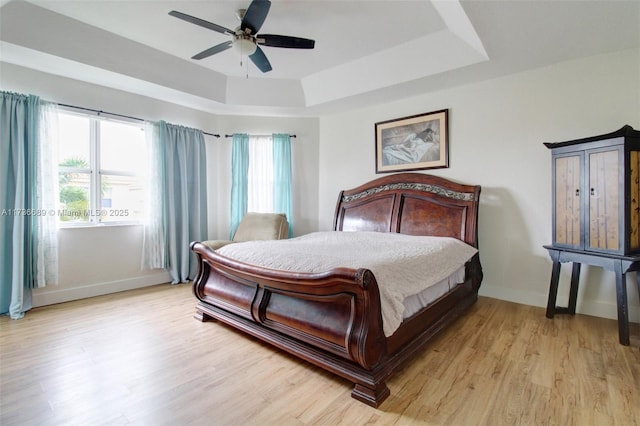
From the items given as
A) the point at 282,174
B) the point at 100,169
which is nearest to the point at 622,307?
the point at 282,174

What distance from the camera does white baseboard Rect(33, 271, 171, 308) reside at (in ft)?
10.3

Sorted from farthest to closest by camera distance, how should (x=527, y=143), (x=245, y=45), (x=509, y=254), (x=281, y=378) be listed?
1. (x=509, y=254)
2. (x=527, y=143)
3. (x=245, y=45)
4. (x=281, y=378)

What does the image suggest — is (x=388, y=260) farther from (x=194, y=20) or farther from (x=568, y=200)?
(x=194, y=20)

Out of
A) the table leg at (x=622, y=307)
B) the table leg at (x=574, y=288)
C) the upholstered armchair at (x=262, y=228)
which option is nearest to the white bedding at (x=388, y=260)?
the table leg at (x=574, y=288)

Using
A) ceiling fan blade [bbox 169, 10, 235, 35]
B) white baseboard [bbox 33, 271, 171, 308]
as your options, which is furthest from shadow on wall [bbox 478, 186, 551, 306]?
white baseboard [bbox 33, 271, 171, 308]

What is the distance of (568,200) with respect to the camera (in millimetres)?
2619

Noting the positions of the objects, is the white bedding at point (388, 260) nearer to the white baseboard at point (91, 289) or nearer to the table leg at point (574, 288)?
the table leg at point (574, 288)

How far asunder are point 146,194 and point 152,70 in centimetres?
155

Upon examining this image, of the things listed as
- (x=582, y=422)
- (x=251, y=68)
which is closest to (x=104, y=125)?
(x=251, y=68)

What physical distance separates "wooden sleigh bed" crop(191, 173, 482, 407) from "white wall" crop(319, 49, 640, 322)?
36 centimetres

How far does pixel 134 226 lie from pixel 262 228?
167 centimetres

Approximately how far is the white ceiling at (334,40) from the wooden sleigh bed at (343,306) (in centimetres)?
142

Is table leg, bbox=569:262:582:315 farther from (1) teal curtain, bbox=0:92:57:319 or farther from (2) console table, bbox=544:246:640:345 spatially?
(1) teal curtain, bbox=0:92:57:319

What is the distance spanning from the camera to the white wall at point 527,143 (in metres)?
2.72
